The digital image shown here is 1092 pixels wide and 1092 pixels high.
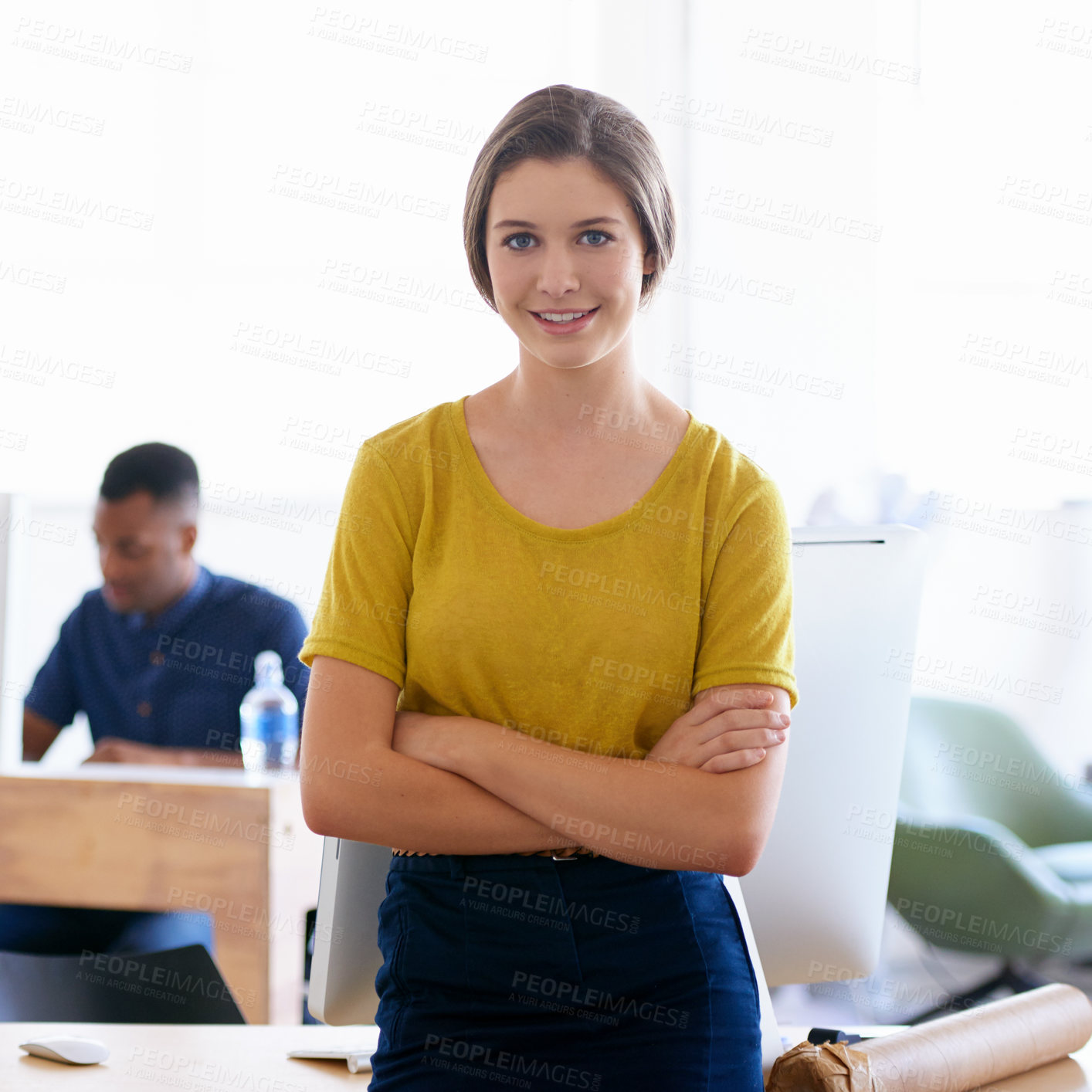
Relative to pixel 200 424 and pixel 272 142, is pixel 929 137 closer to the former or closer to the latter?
pixel 272 142

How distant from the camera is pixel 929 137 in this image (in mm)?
3100

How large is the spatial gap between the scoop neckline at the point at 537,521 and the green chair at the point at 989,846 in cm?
138

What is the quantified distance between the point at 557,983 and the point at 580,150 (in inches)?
30.8

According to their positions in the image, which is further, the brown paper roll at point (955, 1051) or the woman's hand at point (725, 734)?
the woman's hand at point (725, 734)

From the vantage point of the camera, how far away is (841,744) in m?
1.07

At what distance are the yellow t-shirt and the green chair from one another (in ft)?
4.47

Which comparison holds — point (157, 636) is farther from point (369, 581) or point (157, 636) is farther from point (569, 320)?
point (569, 320)

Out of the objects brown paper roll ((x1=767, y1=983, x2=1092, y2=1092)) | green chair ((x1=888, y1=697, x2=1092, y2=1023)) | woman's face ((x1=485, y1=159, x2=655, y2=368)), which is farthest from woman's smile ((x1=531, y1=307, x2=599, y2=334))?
→ green chair ((x1=888, y1=697, x2=1092, y2=1023))

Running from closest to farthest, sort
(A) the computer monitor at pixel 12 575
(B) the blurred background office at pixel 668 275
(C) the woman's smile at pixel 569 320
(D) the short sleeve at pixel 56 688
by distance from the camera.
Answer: (C) the woman's smile at pixel 569 320, (A) the computer monitor at pixel 12 575, (D) the short sleeve at pixel 56 688, (B) the blurred background office at pixel 668 275

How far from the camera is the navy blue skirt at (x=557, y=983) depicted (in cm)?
91

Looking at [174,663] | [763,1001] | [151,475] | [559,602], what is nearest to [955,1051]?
[763,1001]

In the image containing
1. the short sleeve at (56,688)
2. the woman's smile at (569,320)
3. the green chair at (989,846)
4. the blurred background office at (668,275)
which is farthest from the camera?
the blurred background office at (668,275)

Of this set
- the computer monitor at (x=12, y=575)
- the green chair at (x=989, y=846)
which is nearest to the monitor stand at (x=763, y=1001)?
the green chair at (x=989, y=846)

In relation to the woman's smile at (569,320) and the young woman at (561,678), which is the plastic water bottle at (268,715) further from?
the woman's smile at (569,320)
